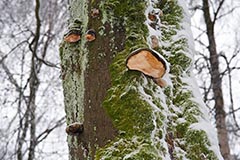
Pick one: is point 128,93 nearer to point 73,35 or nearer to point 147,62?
point 147,62

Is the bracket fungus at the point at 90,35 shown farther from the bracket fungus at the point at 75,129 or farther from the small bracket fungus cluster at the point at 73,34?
the bracket fungus at the point at 75,129

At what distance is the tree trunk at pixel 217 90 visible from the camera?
13.6 feet

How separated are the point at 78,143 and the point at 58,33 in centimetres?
509

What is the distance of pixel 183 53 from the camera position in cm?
106

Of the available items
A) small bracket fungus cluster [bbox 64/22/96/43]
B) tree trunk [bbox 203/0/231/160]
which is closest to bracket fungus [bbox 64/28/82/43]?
small bracket fungus cluster [bbox 64/22/96/43]

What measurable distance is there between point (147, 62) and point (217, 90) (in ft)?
12.7

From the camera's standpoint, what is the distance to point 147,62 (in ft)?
2.76

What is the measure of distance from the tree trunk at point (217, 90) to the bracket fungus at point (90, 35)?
10.9ft

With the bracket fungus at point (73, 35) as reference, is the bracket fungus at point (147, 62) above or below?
below

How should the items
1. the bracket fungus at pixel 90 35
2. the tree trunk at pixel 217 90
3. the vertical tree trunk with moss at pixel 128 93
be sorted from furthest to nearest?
the tree trunk at pixel 217 90 < the bracket fungus at pixel 90 35 < the vertical tree trunk with moss at pixel 128 93

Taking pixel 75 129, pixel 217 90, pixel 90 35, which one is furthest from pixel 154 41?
pixel 217 90

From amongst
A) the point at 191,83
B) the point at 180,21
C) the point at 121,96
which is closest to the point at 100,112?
the point at 121,96

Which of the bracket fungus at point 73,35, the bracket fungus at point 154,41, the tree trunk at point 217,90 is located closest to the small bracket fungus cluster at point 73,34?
the bracket fungus at point 73,35

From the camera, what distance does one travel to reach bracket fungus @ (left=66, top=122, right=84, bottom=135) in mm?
907
